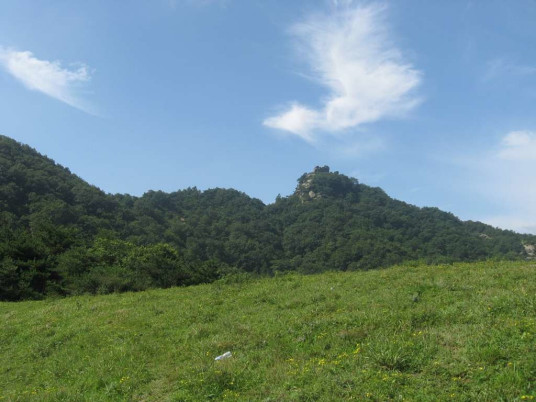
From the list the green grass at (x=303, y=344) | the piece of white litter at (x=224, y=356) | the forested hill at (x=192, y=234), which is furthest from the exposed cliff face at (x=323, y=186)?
the piece of white litter at (x=224, y=356)

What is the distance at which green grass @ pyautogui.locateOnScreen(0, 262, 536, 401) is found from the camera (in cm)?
723

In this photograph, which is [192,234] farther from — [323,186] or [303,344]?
[303,344]

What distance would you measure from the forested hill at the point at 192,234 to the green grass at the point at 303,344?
12992 millimetres

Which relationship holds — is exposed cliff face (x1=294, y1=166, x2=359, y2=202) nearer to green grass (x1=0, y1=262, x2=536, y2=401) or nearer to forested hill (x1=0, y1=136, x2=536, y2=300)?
forested hill (x1=0, y1=136, x2=536, y2=300)

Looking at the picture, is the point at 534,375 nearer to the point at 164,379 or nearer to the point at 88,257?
the point at 164,379

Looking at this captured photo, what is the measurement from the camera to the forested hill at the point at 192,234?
1310 inches

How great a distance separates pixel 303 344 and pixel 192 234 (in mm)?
93517

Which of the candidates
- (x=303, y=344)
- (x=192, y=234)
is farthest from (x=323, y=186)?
(x=303, y=344)

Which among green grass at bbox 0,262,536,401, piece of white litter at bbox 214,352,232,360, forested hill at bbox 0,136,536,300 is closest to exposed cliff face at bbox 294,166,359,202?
forested hill at bbox 0,136,536,300

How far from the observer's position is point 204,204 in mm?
142250

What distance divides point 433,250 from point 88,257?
7236 cm

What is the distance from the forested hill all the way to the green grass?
42.6 ft

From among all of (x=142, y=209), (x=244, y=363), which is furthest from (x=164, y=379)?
(x=142, y=209)

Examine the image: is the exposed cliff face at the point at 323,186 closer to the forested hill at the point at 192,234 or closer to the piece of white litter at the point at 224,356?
the forested hill at the point at 192,234
